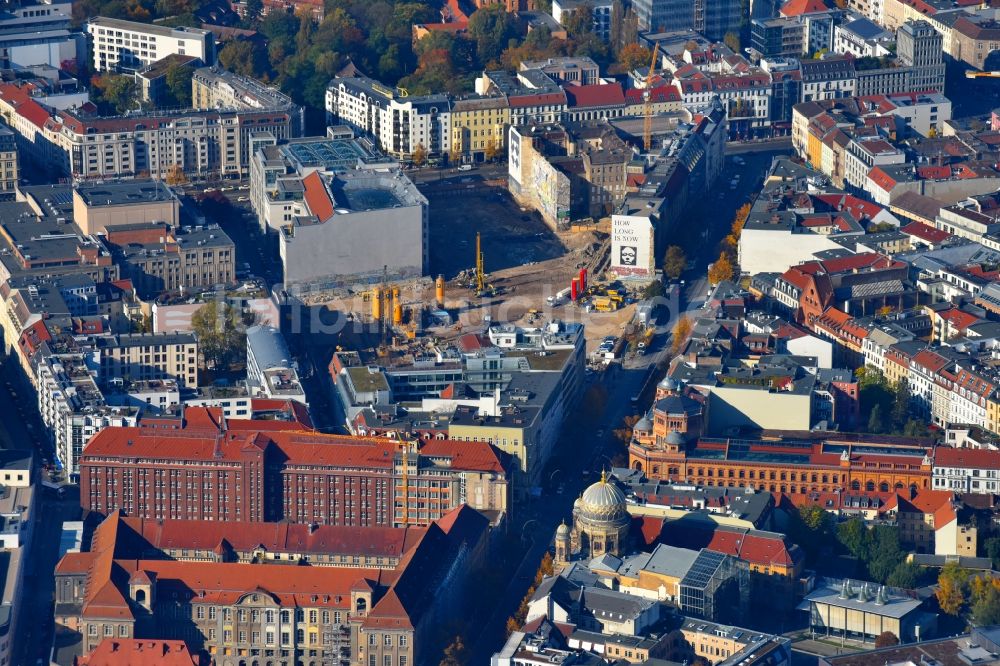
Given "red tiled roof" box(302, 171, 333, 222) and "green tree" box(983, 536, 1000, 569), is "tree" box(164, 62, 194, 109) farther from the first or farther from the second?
"green tree" box(983, 536, 1000, 569)

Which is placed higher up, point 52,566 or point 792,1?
point 792,1

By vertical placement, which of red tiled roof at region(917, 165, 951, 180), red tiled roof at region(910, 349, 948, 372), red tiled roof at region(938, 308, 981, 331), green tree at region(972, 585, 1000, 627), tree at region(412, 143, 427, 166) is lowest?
green tree at region(972, 585, 1000, 627)

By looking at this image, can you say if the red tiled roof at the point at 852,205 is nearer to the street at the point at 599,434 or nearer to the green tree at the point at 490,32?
the street at the point at 599,434

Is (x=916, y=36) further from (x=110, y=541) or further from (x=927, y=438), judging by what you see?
(x=110, y=541)

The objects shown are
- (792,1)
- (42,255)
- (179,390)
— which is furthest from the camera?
(792,1)

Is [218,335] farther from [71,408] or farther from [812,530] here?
[812,530]

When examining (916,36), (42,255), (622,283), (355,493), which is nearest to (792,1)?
(916,36)

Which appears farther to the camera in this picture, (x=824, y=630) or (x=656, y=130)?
(x=656, y=130)

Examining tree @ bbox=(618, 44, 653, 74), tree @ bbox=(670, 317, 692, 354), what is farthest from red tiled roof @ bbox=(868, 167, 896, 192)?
tree @ bbox=(618, 44, 653, 74)
